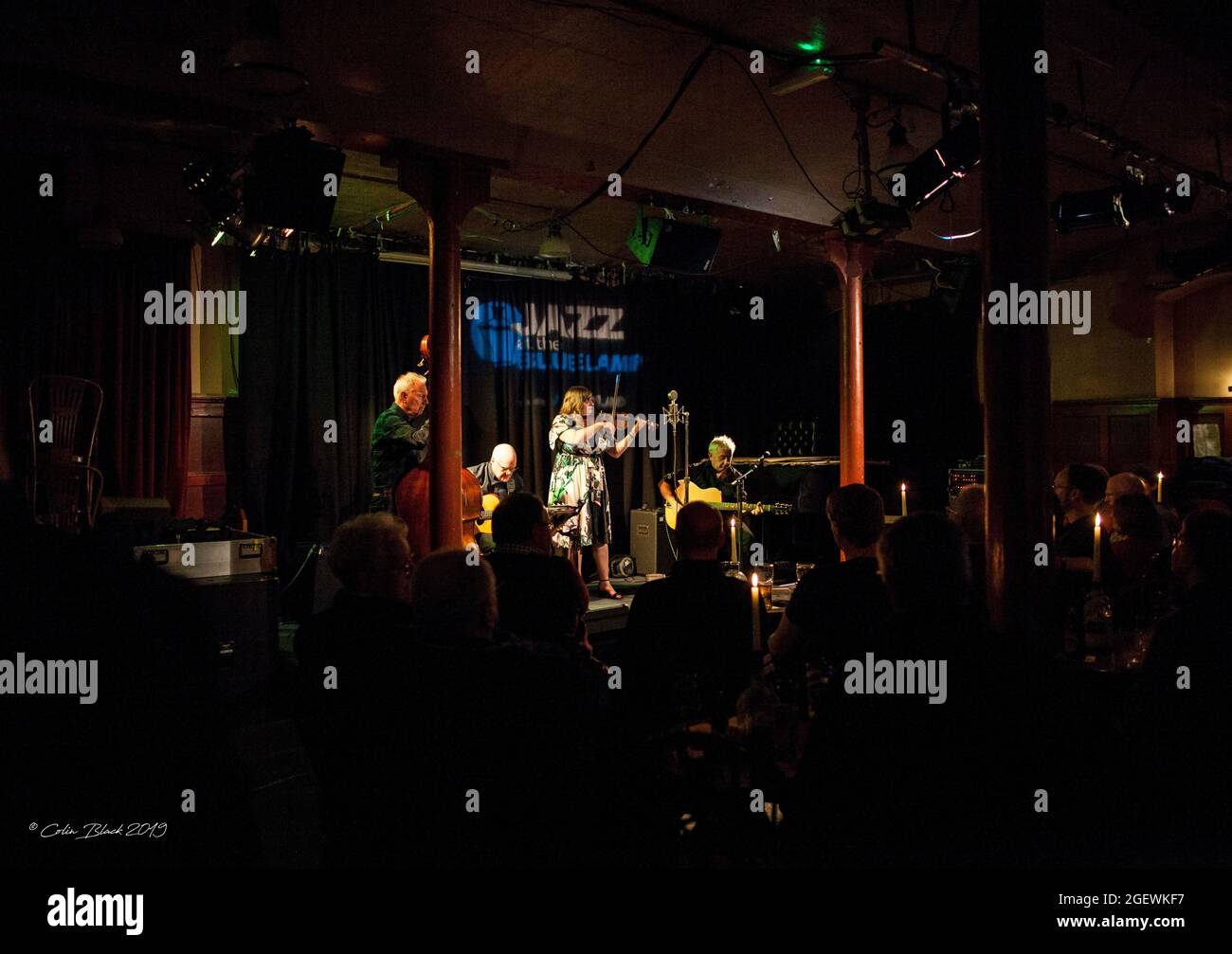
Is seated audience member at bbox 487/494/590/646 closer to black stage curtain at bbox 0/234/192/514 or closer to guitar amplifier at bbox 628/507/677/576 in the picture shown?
black stage curtain at bbox 0/234/192/514

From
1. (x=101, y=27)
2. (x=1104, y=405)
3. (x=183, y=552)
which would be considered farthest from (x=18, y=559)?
(x=1104, y=405)

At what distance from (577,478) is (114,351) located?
11.1 feet

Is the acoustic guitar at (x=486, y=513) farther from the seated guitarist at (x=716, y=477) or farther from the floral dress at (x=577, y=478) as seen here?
the seated guitarist at (x=716, y=477)

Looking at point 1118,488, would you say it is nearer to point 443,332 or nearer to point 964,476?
point 443,332

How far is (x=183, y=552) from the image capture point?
13.7 ft

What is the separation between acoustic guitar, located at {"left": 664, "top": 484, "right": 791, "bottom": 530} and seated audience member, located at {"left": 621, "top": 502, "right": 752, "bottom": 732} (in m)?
5.01

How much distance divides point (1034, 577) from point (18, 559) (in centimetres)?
266

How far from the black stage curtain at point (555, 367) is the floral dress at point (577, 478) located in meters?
1.78

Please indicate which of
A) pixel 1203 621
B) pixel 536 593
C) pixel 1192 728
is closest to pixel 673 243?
pixel 536 593

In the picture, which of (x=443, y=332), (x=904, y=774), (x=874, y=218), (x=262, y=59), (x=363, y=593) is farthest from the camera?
(x=874, y=218)

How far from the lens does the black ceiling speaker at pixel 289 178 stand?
12.7ft

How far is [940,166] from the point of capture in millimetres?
4391

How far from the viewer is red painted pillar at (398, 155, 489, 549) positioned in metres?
4.50
